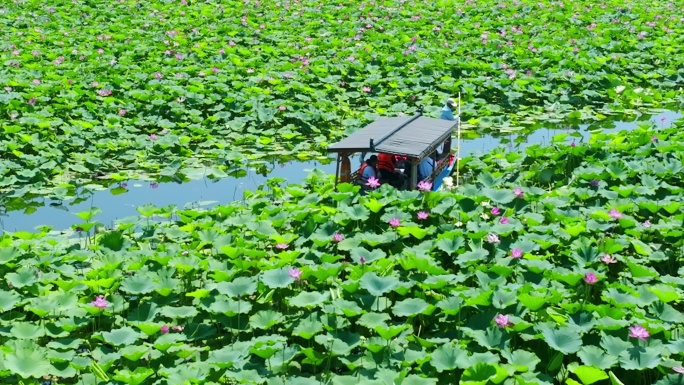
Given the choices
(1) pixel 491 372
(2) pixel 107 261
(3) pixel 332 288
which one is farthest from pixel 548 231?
(2) pixel 107 261

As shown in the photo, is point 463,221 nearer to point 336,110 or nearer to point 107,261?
point 107,261

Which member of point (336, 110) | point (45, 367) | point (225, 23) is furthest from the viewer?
point (225, 23)

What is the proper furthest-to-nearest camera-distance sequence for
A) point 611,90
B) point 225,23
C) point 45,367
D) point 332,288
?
point 225,23
point 611,90
point 332,288
point 45,367

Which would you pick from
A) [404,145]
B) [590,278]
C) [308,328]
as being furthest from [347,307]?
[404,145]

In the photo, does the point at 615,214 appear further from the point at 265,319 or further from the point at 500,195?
the point at 265,319

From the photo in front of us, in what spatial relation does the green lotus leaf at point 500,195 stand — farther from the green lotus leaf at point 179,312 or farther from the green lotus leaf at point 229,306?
A: the green lotus leaf at point 179,312

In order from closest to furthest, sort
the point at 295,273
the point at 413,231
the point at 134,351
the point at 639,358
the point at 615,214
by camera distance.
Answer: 1. the point at 639,358
2. the point at 134,351
3. the point at 295,273
4. the point at 413,231
5. the point at 615,214

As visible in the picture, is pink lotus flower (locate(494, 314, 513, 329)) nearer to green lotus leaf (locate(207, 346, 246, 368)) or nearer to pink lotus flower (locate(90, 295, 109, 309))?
green lotus leaf (locate(207, 346, 246, 368))
